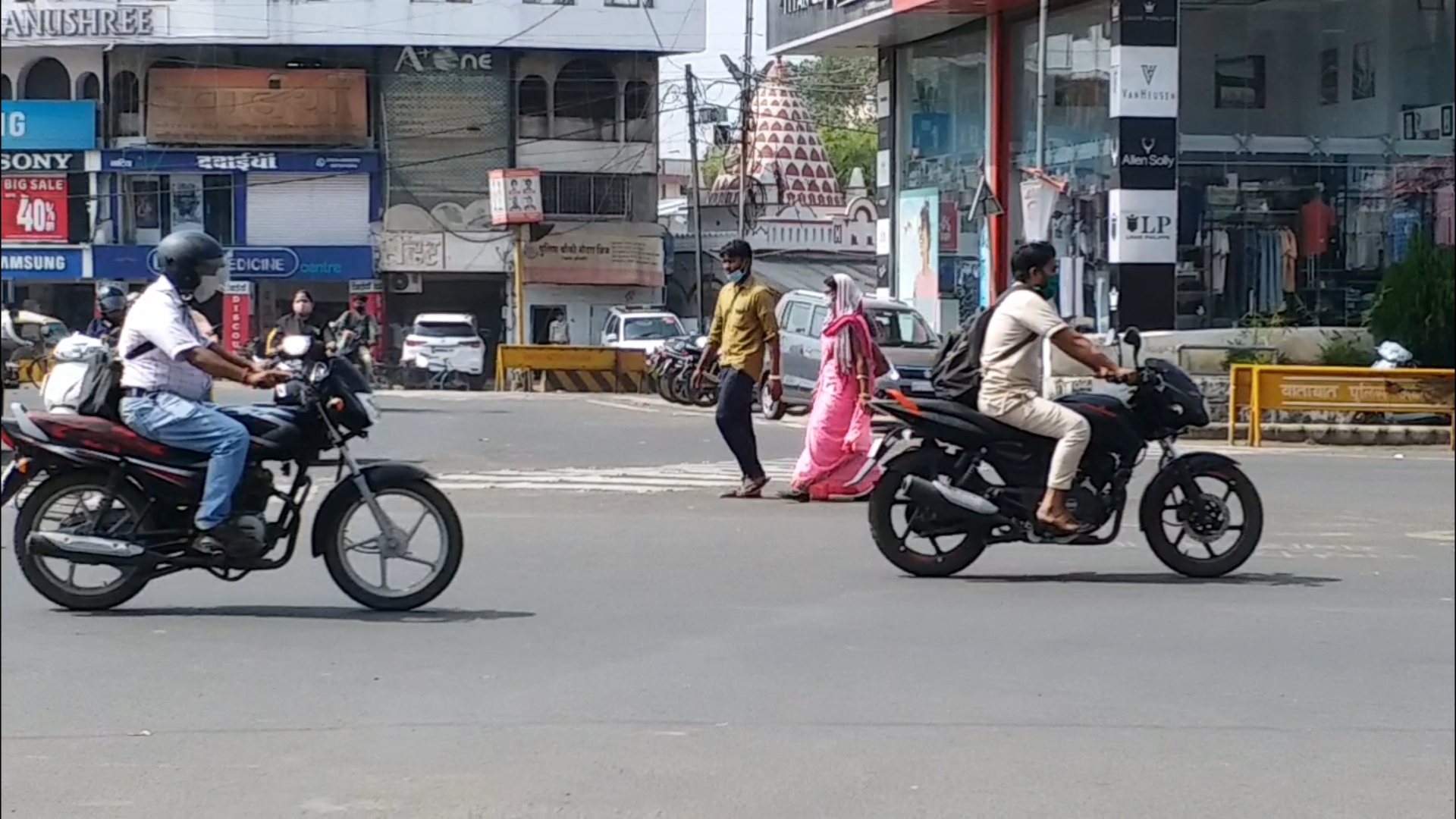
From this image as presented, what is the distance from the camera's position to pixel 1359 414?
17234mm

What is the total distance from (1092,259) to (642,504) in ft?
41.1

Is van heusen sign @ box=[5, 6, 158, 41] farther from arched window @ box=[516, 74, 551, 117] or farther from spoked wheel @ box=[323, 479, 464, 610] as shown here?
arched window @ box=[516, 74, 551, 117]

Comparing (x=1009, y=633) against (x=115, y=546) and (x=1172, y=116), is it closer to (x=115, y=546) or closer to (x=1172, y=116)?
(x=115, y=546)

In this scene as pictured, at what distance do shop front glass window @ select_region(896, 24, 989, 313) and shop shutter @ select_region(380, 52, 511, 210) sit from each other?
15660 millimetres

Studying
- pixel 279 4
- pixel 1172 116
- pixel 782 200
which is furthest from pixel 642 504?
pixel 782 200

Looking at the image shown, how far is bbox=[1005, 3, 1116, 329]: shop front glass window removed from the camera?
23.3m

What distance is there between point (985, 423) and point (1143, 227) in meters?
14.6

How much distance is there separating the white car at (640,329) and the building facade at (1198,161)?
6.86 metres

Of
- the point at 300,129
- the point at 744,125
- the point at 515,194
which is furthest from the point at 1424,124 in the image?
the point at 744,125

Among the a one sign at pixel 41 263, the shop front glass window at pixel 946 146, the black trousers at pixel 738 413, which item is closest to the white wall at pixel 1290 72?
the shop front glass window at pixel 946 146

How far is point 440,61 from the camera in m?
10.4

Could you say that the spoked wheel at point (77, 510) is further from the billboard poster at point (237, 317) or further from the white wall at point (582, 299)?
the white wall at point (582, 299)

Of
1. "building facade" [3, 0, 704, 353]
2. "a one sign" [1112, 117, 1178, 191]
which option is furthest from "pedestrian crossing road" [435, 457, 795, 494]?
"a one sign" [1112, 117, 1178, 191]

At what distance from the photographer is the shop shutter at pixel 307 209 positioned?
9.47 meters
